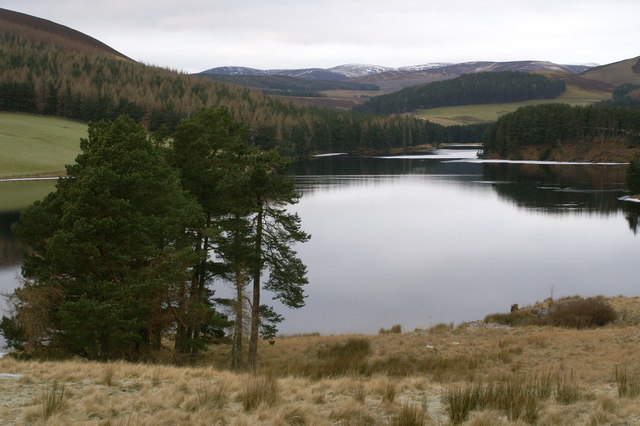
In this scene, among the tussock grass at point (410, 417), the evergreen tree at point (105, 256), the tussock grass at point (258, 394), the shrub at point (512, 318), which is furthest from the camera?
the shrub at point (512, 318)

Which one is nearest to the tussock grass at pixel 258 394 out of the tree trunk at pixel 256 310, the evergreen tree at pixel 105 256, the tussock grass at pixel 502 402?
the tussock grass at pixel 502 402

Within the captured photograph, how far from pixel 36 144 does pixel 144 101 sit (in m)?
50.5

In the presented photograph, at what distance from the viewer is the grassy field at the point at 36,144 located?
86.4 meters

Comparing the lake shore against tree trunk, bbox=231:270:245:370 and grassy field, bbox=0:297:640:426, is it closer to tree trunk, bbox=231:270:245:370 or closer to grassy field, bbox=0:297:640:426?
tree trunk, bbox=231:270:245:370

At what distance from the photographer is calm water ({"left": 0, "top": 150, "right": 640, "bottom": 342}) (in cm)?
3094

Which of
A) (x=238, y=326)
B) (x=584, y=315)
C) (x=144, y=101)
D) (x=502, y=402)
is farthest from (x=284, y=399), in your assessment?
(x=144, y=101)

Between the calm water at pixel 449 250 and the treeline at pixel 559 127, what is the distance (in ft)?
156

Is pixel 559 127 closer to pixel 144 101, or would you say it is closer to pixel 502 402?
pixel 144 101

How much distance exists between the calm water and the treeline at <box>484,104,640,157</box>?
47626 mm

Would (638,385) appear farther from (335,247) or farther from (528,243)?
(528,243)

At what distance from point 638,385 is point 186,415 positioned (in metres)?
8.17

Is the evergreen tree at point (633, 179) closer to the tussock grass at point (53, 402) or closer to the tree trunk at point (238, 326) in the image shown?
the tree trunk at point (238, 326)

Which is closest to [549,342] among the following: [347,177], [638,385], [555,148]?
[638,385]

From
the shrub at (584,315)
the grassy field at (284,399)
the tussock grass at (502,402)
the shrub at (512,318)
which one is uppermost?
the tussock grass at (502,402)
